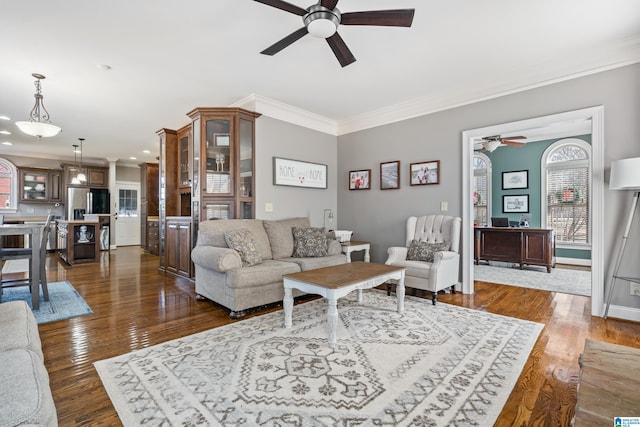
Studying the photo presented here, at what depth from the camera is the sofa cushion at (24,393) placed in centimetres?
85

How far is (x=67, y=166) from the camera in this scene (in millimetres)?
8414

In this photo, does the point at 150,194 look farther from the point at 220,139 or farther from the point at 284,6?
the point at 284,6

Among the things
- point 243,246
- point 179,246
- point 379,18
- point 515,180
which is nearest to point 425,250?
point 243,246

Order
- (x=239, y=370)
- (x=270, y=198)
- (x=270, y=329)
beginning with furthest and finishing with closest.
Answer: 1. (x=270, y=198)
2. (x=270, y=329)
3. (x=239, y=370)

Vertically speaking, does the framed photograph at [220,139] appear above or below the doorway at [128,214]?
above

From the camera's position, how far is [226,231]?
12.0 feet

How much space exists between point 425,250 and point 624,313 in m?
1.98

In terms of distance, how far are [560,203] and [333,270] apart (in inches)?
240

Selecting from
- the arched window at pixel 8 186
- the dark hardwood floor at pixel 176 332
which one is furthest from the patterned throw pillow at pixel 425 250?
the arched window at pixel 8 186

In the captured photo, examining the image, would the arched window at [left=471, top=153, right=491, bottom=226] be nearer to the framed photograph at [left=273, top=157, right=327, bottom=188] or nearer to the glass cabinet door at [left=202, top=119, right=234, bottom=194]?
the framed photograph at [left=273, top=157, right=327, bottom=188]

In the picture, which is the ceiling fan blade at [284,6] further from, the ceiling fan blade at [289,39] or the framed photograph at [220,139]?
the framed photograph at [220,139]

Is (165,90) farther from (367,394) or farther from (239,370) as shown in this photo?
(367,394)

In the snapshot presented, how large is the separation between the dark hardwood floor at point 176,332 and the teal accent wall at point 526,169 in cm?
324

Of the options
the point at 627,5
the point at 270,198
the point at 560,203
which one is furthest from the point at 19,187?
the point at 560,203
